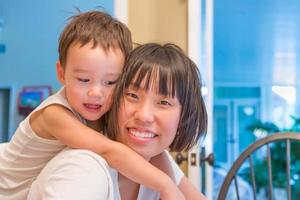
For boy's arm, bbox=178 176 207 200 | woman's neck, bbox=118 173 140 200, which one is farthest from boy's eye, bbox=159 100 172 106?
boy's arm, bbox=178 176 207 200

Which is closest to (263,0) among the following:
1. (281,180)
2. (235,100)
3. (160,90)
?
(281,180)

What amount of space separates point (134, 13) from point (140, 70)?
3.98 ft

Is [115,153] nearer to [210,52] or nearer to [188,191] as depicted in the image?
[188,191]

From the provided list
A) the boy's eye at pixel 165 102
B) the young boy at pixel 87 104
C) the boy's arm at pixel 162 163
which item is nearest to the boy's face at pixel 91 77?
the young boy at pixel 87 104

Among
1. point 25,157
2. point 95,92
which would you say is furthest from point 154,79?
point 25,157

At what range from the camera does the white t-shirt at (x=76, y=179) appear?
659 millimetres

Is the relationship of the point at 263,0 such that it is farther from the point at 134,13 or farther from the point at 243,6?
the point at 134,13

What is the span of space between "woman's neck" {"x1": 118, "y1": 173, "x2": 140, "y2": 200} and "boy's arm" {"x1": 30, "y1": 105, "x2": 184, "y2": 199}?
4.9 inches

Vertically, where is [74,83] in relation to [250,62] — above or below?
above

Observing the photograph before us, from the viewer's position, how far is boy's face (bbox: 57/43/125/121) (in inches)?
31.6

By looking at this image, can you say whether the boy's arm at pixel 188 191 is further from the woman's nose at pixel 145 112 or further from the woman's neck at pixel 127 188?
the woman's nose at pixel 145 112

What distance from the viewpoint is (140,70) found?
2.62 feet

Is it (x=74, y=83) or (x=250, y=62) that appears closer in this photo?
(x=74, y=83)

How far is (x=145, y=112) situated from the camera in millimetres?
785
